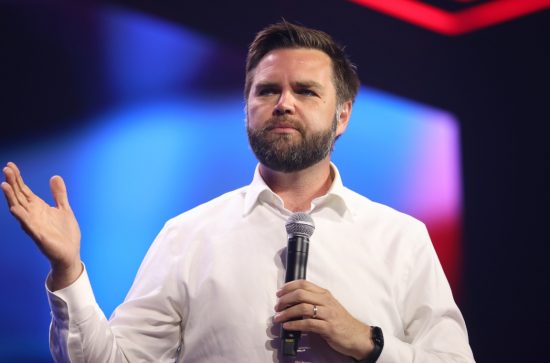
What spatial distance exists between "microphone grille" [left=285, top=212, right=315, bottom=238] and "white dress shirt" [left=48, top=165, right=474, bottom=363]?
250 millimetres

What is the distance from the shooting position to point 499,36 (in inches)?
107

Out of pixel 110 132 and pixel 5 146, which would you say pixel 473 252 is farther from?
pixel 5 146

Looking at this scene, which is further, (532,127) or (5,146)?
(532,127)

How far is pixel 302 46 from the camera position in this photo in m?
2.05

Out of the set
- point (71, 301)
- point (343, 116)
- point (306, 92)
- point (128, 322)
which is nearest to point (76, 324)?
point (71, 301)

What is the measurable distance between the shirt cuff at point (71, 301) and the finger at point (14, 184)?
226mm

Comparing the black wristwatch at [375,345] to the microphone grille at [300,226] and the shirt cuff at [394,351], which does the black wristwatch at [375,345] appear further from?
the microphone grille at [300,226]

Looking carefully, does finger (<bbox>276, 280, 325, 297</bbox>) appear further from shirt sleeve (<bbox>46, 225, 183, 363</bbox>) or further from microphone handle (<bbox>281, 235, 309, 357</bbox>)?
shirt sleeve (<bbox>46, 225, 183, 363</bbox>)

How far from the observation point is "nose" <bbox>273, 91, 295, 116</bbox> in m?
1.86

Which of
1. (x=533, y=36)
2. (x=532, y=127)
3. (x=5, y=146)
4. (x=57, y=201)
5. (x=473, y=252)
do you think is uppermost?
(x=533, y=36)

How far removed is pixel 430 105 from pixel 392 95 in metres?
0.18

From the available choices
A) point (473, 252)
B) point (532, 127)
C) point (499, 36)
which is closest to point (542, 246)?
point (473, 252)

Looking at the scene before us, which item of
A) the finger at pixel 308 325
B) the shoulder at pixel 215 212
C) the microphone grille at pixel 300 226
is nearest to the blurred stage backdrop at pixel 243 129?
the shoulder at pixel 215 212

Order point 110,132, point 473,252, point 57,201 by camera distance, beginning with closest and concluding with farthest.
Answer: point 57,201
point 110,132
point 473,252
